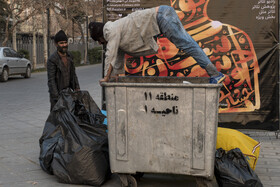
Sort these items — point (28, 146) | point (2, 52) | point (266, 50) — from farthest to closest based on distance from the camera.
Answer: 1. point (2, 52)
2. point (266, 50)
3. point (28, 146)

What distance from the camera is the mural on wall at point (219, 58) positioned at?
22.7ft

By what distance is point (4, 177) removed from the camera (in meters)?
4.92

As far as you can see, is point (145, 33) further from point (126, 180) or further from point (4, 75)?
point (4, 75)

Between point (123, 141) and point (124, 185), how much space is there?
0.49 metres

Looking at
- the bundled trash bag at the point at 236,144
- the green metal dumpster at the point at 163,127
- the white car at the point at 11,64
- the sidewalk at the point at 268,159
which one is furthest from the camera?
the white car at the point at 11,64

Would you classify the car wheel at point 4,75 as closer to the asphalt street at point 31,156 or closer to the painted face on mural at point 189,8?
the asphalt street at point 31,156

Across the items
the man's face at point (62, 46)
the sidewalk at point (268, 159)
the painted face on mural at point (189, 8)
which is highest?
the painted face on mural at point (189, 8)

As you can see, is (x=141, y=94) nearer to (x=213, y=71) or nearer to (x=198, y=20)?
(x=213, y=71)

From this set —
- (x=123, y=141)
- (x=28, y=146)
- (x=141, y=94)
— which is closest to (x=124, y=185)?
(x=123, y=141)

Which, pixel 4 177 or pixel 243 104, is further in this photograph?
pixel 243 104

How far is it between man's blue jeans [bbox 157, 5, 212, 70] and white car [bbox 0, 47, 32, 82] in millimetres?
15009

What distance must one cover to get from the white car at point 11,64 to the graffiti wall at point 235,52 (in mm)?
12888

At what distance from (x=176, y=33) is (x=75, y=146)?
1625 mm

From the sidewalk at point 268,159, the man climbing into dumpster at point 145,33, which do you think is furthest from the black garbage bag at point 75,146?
the sidewalk at point 268,159
